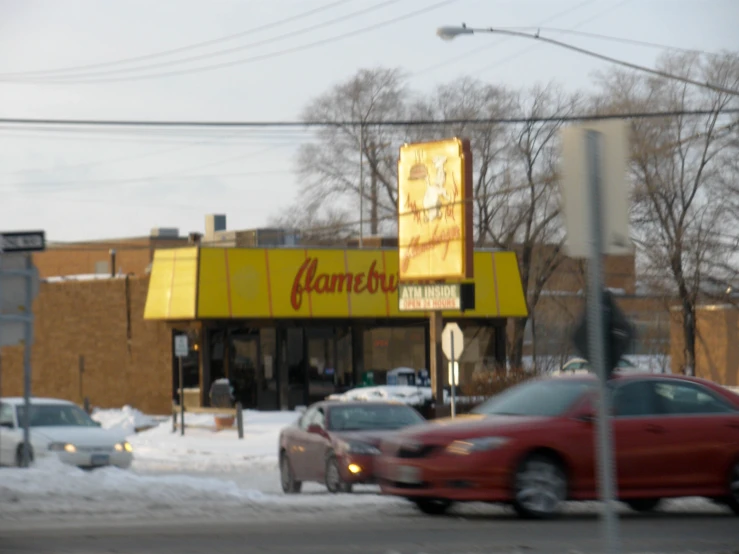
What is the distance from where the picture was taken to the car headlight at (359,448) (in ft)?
54.3

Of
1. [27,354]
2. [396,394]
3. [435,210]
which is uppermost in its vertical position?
[435,210]

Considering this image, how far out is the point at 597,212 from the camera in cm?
701

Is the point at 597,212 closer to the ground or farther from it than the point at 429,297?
closer to the ground

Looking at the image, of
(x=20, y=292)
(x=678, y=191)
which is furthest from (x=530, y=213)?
(x=20, y=292)

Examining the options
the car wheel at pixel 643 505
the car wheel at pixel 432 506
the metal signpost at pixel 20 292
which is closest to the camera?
the car wheel at pixel 432 506

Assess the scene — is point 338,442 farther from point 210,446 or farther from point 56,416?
point 210,446

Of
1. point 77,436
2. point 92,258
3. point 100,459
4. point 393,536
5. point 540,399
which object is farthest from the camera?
point 92,258

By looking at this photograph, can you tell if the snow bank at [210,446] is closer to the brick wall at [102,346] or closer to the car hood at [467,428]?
the brick wall at [102,346]

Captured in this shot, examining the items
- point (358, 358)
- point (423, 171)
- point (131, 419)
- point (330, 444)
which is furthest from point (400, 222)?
point (330, 444)

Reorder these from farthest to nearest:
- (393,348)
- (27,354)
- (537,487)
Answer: (393,348) < (27,354) < (537,487)

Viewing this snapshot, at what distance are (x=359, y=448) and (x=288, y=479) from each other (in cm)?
214

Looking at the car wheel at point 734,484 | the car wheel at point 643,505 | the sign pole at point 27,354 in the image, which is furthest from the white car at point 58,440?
the car wheel at point 734,484

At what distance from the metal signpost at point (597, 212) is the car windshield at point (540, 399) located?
5764mm

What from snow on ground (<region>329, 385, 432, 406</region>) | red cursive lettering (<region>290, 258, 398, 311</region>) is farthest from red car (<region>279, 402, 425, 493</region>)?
red cursive lettering (<region>290, 258, 398, 311</region>)
